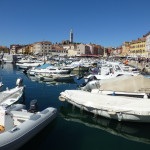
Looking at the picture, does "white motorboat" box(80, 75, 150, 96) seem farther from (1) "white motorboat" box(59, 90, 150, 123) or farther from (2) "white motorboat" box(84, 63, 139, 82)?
(2) "white motorboat" box(84, 63, 139, 82)

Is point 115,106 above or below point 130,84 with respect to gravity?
below

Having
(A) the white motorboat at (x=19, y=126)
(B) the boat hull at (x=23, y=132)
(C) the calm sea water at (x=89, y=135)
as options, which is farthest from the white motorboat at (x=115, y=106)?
(B) the boat hull at (x=23, y=132)

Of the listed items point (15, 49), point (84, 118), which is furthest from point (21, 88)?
point (15, 49)

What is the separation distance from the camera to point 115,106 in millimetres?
10258

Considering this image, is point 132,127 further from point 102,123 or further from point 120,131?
point 102,123

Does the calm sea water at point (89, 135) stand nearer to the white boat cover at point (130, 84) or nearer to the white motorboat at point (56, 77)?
the white boat cover at point (130, 84)

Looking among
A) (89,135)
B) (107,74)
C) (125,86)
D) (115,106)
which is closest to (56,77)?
(107,74)

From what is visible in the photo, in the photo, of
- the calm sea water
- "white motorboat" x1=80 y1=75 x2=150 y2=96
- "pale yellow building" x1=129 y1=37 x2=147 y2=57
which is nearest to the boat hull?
the calm sea water

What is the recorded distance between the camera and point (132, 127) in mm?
10008

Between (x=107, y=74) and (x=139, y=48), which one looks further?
(x=139, y=48)

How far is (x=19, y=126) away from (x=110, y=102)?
18.8 feet

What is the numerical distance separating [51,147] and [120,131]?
3846 mm

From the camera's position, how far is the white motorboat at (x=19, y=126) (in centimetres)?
646

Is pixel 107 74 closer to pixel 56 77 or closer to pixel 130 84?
pixel 56 77
